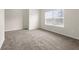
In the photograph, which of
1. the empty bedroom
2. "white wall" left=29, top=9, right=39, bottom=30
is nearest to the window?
the empty bedroom

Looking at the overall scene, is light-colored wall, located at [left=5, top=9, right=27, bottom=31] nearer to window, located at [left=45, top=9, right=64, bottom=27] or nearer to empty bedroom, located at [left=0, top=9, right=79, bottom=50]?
empty bedroom, located at [left=0, top=9, right=79, bottom=50]

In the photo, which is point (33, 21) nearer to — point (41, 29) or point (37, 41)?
point (41, 29)

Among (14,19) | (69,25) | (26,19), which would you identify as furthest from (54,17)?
(14,19)

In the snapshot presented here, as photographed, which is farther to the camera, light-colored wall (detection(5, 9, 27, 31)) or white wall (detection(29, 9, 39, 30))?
white wall (detection(29, 9, 39, 30))

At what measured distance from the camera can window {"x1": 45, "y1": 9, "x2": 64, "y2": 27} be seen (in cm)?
137

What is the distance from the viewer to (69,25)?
1.43 meters

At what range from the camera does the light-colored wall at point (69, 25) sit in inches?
53.6

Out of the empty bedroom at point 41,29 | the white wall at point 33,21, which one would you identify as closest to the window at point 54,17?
the empty bedroom at point 41,29

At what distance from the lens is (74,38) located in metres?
1.37

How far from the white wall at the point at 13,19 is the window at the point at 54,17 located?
42 cm

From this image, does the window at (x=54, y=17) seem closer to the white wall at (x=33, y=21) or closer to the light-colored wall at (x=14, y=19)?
the white wall at (x=33, y=21)
